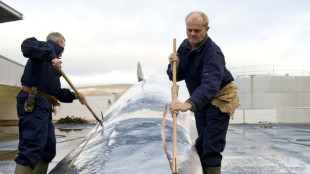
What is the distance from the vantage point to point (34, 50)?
4082 mm

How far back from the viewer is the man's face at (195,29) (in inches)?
139

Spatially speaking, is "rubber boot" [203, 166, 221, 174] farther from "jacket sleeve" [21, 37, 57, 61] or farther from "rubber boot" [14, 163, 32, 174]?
"jacket sleeve" [21, 37, 57, 61]

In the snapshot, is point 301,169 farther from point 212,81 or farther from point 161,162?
point 161,162

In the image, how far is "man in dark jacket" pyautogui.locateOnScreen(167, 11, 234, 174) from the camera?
350 cm

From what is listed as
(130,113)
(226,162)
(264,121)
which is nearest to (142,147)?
(130,113)

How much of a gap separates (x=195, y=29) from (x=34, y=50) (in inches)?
73.0

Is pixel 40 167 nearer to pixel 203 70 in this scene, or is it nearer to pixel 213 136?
pixel 213 136

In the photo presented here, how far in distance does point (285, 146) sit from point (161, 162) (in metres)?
10.5

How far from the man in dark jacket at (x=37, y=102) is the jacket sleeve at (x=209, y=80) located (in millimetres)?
1751

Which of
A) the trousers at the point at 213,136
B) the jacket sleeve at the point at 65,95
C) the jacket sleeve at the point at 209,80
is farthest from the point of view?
the jacket sleeve at the point at 65,95

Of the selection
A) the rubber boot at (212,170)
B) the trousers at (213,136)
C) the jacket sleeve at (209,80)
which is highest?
the jacket sleeve at (209,80)

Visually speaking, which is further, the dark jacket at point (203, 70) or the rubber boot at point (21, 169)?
→ the rubber boot at point (21, 169)

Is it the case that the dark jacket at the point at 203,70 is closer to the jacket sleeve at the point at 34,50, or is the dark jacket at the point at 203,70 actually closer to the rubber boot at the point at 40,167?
the jacket sleeve at the point at 34,50

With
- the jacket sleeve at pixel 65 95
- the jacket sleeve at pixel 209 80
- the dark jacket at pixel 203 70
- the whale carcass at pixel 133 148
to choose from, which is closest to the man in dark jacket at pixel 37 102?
the jacket sleeve at pixel 65 95
